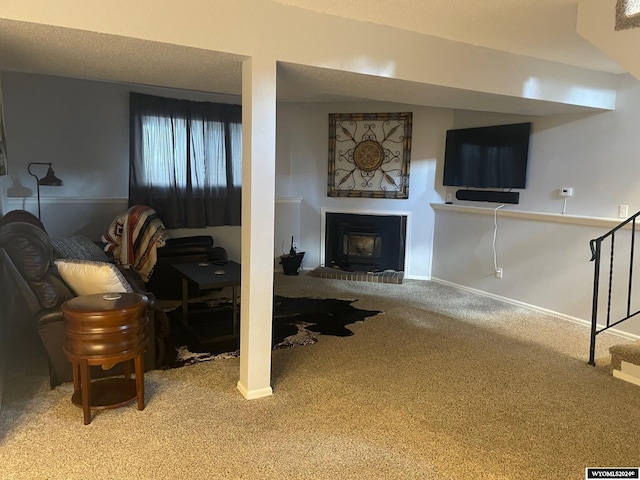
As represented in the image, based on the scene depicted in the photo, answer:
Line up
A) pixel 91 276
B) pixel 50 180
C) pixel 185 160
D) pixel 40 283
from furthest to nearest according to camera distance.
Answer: pixel 185 160, pixel 50 180, pixel 91 276, pixel 40 283

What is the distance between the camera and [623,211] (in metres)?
4.27

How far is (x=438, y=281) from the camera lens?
607 centimetres

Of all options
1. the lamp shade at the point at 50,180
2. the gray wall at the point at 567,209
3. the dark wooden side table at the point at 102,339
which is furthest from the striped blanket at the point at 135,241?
the gray wall at the point at 567,209

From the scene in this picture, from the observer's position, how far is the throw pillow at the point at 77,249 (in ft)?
12.7

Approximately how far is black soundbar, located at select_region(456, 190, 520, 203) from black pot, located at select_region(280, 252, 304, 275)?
2154 mm

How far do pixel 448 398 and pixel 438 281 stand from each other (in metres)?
3.23

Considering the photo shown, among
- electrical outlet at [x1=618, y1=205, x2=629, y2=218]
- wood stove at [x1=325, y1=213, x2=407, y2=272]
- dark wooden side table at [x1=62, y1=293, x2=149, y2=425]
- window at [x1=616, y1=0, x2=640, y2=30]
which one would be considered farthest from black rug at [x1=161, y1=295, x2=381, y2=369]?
window at [x1=616, y1=0, x2=640, y2=30]

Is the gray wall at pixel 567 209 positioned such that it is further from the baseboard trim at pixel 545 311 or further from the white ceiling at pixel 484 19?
the white ceiling at pixel 484 19

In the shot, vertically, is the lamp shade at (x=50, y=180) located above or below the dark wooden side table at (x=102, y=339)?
above

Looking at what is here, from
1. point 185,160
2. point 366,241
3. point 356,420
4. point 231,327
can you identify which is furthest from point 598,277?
point 185,160

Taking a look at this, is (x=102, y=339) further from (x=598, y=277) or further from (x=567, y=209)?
(x=567, y=209)

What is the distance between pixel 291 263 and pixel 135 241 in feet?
6.70

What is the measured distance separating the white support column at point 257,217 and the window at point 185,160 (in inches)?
122

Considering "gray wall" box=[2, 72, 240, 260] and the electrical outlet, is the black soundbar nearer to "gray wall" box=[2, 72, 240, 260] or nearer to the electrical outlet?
Result: the electrical outlet
